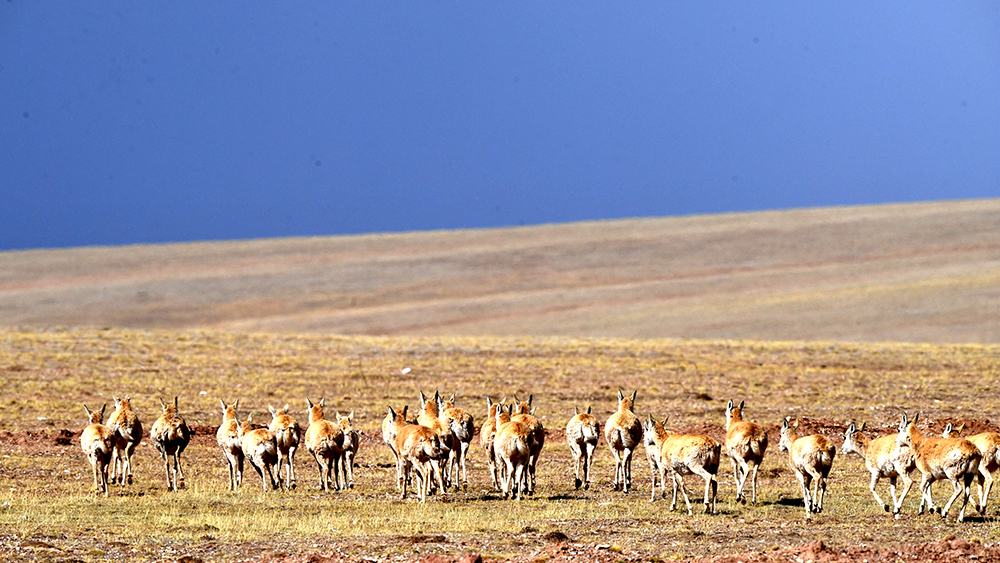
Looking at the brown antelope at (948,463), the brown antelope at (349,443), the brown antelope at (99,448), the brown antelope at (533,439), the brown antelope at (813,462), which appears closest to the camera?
the brown antelope at (948,463)

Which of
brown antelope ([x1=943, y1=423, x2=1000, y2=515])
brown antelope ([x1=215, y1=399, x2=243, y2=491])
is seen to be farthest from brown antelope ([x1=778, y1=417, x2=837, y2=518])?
brown antelope ([x1=215, y1=399, x2=243, y2=491])

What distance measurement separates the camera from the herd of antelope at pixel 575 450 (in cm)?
1587

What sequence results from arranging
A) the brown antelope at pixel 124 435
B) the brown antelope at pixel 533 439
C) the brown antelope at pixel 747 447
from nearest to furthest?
the brown antelope at pixel 747 447 < the brown antelope at pixel 533 439 < the brown antelope at pixel 124 435

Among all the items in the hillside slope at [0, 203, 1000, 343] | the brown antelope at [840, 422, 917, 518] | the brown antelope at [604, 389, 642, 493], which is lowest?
the brown antelope at [840, 422, 917, 518]

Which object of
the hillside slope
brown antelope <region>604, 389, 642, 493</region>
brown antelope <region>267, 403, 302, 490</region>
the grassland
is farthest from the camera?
the hillside slope

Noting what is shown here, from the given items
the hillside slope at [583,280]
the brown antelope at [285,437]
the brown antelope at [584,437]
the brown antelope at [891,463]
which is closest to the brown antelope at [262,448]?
the brown antelope at [285,437]

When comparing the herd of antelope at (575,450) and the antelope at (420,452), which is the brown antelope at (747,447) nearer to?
the herd of antelope at (575,450)

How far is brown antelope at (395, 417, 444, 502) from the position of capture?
17266mm

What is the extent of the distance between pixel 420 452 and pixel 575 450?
2820mm

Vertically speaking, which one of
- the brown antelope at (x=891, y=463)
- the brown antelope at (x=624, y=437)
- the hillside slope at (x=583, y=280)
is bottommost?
the brown antelope at (x=891, y=463)

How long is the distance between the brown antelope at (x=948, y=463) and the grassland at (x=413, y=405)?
0.50 m

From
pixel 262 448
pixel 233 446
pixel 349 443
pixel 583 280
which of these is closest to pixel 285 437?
pixel 262 448

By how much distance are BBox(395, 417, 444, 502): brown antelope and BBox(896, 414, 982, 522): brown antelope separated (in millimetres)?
6762

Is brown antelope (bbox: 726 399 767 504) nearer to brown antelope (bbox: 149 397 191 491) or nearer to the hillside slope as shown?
brown antelope (bbox: 149 397 191 491)
